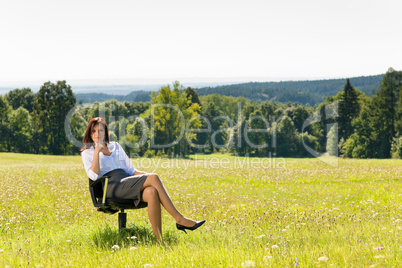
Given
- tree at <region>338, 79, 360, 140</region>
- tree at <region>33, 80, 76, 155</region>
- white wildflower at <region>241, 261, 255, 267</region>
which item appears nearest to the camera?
white wildflower at <region>241, 261, 255, 267</region>

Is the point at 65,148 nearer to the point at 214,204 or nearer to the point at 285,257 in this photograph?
the point at 214,204

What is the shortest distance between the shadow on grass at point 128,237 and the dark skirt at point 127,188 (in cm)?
58

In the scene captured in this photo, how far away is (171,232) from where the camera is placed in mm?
6422

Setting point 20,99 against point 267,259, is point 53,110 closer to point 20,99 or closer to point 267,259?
point 20,99

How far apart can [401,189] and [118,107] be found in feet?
293

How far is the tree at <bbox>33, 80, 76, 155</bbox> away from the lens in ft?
220

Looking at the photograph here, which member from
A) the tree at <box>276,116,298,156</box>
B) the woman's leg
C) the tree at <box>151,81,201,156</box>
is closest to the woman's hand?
the woman's leg

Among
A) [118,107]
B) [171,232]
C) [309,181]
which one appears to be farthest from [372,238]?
[118,107]

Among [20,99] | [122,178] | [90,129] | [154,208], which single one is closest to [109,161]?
[122,178]

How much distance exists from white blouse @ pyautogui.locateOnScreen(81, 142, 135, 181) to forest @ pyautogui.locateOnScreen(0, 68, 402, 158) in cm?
5194

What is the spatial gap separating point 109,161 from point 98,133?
539 millimetres

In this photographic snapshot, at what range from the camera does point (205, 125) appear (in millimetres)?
95312

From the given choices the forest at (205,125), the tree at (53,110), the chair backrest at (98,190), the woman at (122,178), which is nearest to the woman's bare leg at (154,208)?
the woman at (122,178)

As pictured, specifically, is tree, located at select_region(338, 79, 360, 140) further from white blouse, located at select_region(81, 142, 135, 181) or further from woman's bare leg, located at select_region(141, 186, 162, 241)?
woman's bare leg, located at select_region(141, 186, 162, 241)
